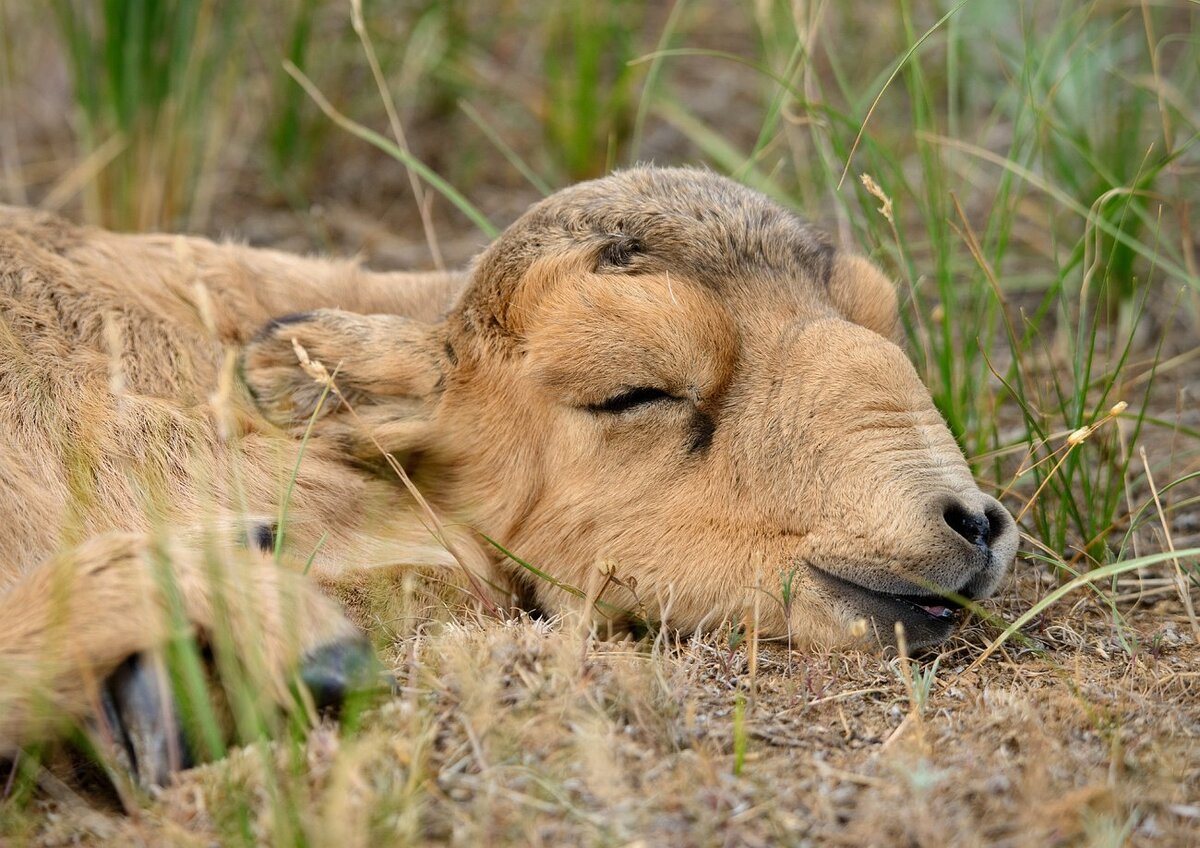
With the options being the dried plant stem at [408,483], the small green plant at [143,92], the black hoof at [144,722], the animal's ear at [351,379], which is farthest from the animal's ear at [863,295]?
the small green plant at [143,92]

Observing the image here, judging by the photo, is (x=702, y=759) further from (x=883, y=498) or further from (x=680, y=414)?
(x=680, y=414)

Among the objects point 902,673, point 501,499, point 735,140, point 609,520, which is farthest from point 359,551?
point 735,140

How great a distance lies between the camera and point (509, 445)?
3994 mm

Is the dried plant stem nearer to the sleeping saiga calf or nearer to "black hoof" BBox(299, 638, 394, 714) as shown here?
the sleeping saiga calf

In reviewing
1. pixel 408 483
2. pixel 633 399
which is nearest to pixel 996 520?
pixel 633 399

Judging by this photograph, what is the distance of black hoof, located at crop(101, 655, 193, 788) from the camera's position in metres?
2.96

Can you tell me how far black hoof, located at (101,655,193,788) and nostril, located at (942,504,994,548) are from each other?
1898mm

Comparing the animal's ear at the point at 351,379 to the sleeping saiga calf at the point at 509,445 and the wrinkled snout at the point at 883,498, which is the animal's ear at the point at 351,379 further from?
the wrinkled snout at the point at 883,498

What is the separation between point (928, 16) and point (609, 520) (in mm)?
6221

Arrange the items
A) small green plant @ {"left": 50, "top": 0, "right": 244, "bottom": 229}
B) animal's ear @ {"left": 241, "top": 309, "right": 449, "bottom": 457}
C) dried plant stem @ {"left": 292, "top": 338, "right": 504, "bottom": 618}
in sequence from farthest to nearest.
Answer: small green plant @ {"left": 50, "top": 0, "right": 244, "bottom": 229}
animal's ear @ {"left": 241, "top": 309, "right": 449, "bottom": 457}
dried plant stem @ {"left": 292, "top": 338, "right": 504, "bottom": 618}

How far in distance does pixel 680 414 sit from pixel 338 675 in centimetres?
123

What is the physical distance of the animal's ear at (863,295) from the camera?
Answer: 414cm

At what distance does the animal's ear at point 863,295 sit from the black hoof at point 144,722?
7.34 ft

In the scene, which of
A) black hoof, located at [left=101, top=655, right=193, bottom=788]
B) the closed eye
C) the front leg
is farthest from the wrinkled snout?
black hoof, located at [left=101, top=655, right=193, bottom=788]
